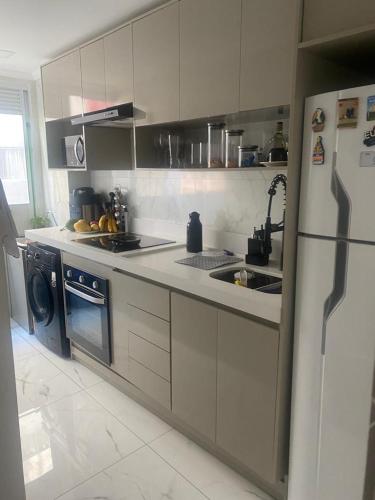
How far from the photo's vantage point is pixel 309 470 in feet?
4.71

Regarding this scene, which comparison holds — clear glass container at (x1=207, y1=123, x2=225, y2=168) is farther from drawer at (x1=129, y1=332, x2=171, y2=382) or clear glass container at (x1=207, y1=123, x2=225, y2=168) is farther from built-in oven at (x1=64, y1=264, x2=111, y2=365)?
drawer at (x1=129, y1=332, x2=171, y2=382)

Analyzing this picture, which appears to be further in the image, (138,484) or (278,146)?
(278,146)

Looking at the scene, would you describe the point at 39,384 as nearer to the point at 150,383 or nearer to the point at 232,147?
the point at 150,383

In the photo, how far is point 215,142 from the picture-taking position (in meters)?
2.30

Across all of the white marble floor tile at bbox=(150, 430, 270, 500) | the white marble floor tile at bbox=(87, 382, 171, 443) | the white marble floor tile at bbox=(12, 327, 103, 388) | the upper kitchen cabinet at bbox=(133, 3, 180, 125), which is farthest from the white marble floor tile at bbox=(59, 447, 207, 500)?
the upper kitchen cabinet at bbox=(133, 3, 180, 125)

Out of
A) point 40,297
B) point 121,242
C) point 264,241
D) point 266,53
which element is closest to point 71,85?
point 121,242

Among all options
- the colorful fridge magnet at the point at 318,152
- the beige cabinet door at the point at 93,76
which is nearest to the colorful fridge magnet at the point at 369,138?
the colorful fridge magnet at the point at 318,152

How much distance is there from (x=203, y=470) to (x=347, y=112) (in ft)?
5.74

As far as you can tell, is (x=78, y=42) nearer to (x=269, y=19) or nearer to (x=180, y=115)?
(x=180, y=115)

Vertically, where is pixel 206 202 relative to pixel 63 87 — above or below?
below

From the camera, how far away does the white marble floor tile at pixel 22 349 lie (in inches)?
123

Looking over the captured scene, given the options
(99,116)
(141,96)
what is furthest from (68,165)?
(141,96)

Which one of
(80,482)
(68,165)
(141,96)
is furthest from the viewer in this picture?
(68,165)

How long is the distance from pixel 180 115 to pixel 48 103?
1.71 metres
